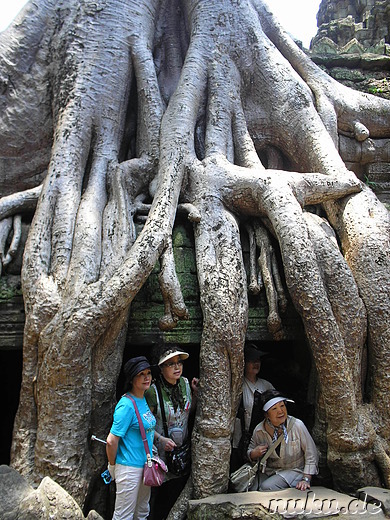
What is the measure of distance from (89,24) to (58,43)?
31cm

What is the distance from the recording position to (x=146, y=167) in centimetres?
331

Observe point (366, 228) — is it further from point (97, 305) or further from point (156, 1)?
point (156, 1)

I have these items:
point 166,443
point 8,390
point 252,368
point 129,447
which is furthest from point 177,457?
point 8,390

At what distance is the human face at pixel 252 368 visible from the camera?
9.25ft

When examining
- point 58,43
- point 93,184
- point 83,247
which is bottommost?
point 83,247

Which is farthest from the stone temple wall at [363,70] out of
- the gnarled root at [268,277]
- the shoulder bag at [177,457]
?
the shoulder bag at [177,457]

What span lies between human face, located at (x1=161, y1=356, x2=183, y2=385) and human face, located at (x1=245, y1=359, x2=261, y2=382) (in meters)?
0.57

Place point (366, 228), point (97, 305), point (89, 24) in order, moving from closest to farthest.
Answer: point (97, 305)
point (366, 228)
point (89, 24)

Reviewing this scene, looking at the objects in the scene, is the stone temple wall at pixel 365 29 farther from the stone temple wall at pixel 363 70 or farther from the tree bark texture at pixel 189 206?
the tree bark texture at pixel 189 206

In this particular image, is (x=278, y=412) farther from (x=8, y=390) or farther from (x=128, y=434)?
(x=8, y=390)

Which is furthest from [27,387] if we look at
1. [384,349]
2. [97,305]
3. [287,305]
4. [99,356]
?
[384,349]

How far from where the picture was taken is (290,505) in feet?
7.18

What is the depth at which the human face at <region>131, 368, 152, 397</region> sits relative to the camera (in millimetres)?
2199

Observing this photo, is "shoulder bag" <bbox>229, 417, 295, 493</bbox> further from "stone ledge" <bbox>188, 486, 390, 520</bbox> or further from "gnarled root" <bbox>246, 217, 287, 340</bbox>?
"gnarled root" <bbox>246, 217, 287, 340</bbox>
